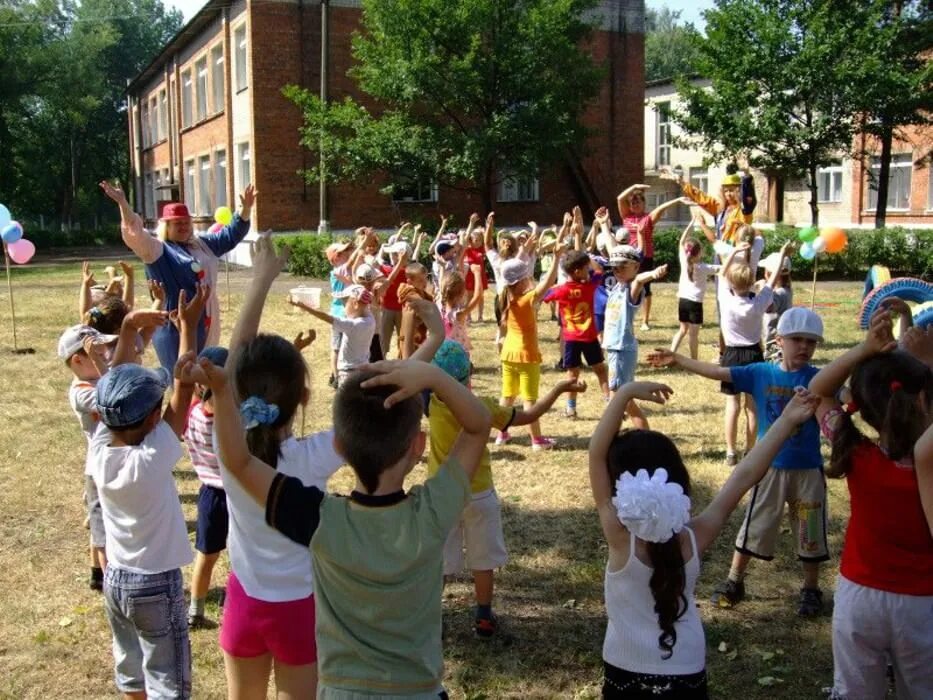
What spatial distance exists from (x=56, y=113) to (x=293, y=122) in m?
39.9

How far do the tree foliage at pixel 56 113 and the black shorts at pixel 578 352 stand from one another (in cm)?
5018

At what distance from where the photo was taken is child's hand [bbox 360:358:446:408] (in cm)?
219

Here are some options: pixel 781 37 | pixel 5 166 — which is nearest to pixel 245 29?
pixel 781 37

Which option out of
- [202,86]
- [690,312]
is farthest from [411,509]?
[202,86]

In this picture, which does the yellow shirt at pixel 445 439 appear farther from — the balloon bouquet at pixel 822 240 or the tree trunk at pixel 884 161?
the tree trunk at pixel 884 161

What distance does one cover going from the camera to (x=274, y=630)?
295cm

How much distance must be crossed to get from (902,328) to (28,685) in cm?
454

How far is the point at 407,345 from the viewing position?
21.4ft

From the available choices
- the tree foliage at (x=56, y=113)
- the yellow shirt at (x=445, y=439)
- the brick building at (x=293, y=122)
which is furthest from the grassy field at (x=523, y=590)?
the tree foliage at (x=56, y=113)

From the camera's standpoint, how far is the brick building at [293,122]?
85.8 ft

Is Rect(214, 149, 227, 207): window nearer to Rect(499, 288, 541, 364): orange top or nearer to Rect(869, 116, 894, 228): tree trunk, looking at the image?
Rect(869, 116, 894, 228): tree trunk

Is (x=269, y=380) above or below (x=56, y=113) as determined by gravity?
below

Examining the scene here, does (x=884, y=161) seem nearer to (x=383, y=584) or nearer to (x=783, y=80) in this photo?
(x=783, y=80)

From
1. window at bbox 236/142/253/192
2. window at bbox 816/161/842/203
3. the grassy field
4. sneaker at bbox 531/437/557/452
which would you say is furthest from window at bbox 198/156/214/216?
sneaker at bbox 531/437/557/452
